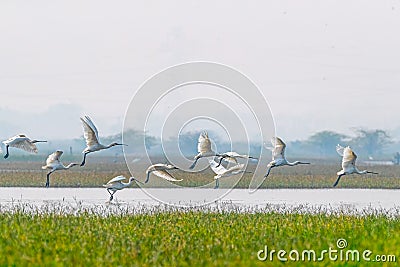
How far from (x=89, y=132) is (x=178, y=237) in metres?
9.36

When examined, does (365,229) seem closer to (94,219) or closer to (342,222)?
(342,222)

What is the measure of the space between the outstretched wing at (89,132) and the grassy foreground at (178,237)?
4.24 m

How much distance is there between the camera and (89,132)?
77.2 feet

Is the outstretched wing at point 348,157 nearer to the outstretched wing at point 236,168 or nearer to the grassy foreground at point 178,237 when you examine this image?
the outstretched wing at point 236,168

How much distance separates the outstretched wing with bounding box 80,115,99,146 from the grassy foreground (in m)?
4.24

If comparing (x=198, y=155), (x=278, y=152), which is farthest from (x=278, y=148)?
(x=198, y=155)

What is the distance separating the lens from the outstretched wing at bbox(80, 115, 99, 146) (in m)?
22.2

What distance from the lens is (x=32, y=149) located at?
24.8 metres

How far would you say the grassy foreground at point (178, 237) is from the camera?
12.6m

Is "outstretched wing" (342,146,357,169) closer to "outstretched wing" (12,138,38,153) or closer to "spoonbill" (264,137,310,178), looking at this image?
"spoonbill" (264,137,310,178)

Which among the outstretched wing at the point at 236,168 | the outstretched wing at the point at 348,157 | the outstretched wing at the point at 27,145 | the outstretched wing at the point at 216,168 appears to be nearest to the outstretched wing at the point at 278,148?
the outstretched wing at the point at 236,168

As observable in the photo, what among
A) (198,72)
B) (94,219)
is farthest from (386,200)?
(94,219)

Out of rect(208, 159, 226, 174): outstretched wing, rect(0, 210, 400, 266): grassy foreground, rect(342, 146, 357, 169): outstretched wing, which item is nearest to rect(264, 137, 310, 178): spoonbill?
rect(208, 159, 226, 174): outstretched wing

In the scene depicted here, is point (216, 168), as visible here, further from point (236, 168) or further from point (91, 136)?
point (91, 136)
